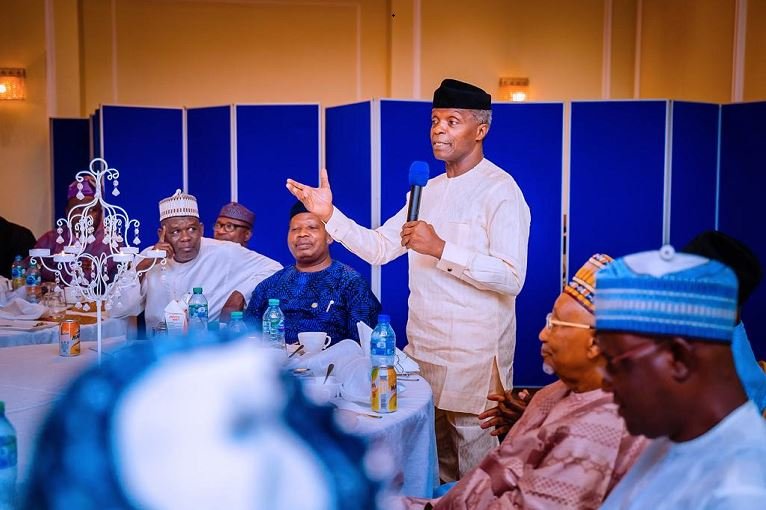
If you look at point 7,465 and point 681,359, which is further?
point 7,465

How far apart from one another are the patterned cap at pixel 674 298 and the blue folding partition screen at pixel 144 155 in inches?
229

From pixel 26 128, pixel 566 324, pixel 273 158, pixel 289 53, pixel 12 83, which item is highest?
pixel 289 53

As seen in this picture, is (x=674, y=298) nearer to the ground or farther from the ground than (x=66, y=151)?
nearer to the ground

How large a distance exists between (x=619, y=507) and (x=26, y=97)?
24.9 ft

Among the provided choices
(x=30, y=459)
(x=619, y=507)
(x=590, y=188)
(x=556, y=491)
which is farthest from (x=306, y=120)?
(x=30, y=459)

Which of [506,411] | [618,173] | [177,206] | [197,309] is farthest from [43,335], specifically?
[618,173]

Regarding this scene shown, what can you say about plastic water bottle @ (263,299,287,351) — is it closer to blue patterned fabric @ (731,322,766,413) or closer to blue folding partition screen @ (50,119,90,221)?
blue patterned fabric @ (731,322,766,413)

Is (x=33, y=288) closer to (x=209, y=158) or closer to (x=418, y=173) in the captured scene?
(x=209, y=158)

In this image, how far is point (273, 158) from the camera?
6152mm

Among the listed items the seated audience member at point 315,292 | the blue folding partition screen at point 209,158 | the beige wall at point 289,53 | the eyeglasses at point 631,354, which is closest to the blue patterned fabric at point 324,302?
the seated audience member at point 315,292

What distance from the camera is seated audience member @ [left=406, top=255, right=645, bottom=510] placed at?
5.06ft

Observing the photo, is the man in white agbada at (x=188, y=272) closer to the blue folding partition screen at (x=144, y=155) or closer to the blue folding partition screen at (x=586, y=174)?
the blue folding partition screen at (x=586, y=174)

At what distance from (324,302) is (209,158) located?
135 inches

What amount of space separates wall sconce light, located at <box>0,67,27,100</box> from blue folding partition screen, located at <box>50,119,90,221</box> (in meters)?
0.49
